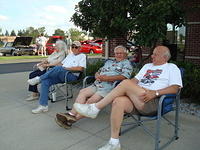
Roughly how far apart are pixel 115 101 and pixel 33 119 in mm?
1718

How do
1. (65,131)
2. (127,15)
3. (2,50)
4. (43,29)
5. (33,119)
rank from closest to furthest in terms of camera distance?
(65,131), (33,119), (127,15), (2,50), (43,29)

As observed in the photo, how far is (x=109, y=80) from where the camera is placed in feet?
11.3

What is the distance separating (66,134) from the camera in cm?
318

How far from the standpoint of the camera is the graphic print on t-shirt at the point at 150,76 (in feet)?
9.78

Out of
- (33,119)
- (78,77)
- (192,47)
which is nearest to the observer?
(33,119)

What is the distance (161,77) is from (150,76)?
0.16 m

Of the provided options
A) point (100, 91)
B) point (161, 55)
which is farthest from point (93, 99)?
point (161, 55)

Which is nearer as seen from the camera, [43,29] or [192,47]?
[192,47]

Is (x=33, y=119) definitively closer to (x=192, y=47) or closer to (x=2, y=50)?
(x=192, y=47)

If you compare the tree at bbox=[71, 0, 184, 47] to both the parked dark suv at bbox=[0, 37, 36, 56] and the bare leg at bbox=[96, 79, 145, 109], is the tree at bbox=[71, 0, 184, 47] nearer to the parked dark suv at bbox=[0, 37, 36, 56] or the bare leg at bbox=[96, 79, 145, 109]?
the bare leg at bbox=[96, 79, 145, 109]

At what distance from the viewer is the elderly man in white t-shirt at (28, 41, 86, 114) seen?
4.02 meters

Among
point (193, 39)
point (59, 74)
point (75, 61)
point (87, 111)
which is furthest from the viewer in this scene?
point (193, 39)

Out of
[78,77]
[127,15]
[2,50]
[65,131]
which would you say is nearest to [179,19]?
[127,15]

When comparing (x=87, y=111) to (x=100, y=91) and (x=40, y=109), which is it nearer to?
(x=100, y=91)
